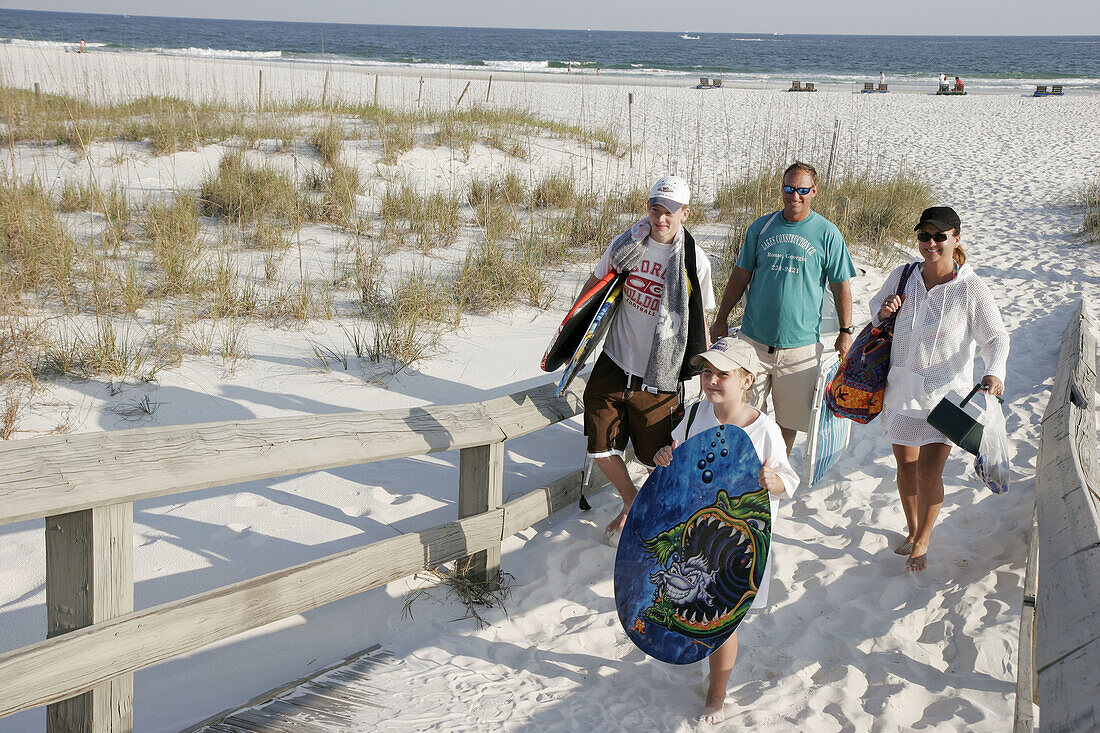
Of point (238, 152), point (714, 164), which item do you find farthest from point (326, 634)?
point (714, 164)

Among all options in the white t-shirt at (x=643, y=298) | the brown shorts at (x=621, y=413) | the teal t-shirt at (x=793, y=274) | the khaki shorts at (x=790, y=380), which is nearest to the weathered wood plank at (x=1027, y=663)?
the khaki shorts at (x=790, y=380)

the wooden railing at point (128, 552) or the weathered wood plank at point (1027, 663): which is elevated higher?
the wooden railing at point (128, 552)

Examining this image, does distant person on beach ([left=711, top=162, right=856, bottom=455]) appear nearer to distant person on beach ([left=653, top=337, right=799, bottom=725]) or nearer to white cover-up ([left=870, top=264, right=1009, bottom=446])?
white cover-up ([left=870, top=264, right=1009, bottom=446])

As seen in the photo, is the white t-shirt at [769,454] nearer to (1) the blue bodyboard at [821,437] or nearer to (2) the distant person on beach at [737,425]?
(2) the distant person on beach at [737,425]

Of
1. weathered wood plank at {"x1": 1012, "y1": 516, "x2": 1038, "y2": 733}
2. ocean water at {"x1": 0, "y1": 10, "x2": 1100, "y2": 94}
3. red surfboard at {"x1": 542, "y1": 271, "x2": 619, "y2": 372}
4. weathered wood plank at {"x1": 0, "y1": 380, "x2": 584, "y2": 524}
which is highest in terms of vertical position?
ocean water at {"x1": 0, "y1": 10, "x2": 1100, "y2": 94}

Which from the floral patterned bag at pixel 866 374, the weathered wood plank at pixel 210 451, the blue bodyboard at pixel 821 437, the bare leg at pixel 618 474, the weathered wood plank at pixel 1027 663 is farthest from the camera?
the blue bodyboard at pixel 821 437

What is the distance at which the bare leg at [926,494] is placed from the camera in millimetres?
3691

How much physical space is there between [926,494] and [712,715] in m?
1.60

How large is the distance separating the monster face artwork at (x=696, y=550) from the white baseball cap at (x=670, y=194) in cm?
117

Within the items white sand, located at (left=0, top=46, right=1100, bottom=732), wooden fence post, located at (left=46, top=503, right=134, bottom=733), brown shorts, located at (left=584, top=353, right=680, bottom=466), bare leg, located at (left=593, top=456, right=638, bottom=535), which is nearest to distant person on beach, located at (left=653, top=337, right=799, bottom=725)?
white sand, located at (left=0, top=46, right=1100, bottom=732)

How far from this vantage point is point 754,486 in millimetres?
2842

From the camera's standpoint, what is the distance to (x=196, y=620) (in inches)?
98.7

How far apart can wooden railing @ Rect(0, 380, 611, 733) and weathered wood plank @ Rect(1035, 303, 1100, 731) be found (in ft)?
7.12

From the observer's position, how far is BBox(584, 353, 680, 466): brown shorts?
3850 millimetres
